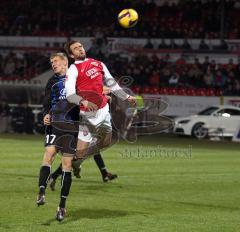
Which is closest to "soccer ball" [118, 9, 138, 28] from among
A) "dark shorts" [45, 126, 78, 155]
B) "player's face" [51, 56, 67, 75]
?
"player's face" [51, 56, 67, 75]

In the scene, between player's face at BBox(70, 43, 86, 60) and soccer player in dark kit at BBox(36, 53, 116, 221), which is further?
player's face at BBox(70, 43, 86, 60)

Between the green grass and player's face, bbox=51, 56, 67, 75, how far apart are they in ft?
6.78

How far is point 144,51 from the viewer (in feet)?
139

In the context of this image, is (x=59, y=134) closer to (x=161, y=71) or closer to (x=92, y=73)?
(x=92, y=73)

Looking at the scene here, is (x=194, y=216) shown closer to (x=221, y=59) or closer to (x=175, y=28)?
(x=221, y=59)

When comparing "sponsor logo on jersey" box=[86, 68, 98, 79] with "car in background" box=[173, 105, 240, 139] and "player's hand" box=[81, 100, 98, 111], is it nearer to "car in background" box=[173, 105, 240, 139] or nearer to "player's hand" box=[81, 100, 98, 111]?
"player's hand" box=[81, 100, 98, 111]

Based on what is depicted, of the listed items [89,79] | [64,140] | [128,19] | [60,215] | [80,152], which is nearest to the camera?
[60,215]

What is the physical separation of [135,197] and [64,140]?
2824 mm

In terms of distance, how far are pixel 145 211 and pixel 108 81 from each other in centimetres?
262

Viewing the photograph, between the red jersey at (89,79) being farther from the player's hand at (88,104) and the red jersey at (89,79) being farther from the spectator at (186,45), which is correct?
the spectator at (186,45)

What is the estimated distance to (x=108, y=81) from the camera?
43.9 feet

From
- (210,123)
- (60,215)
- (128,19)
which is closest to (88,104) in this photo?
(60,215)

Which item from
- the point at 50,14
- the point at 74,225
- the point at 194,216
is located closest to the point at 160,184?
the point at 194,216

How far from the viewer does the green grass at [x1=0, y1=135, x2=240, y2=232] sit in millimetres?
10562
